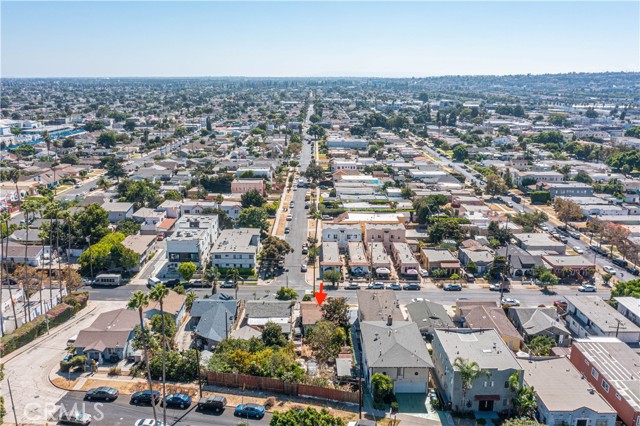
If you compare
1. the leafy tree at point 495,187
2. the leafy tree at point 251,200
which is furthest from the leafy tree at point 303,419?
the leafy tree at point 495,187

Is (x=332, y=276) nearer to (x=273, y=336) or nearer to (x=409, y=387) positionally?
(x=273, y=336)

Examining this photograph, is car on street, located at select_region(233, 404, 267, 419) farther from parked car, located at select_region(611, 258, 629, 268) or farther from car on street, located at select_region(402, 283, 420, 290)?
parked car, located at select_region(611, 258, 629, 268)

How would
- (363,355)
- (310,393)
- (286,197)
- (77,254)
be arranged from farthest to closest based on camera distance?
(286,197)
(77,254)
(363,355)
(310,393)

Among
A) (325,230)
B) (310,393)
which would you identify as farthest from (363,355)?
(325,230)

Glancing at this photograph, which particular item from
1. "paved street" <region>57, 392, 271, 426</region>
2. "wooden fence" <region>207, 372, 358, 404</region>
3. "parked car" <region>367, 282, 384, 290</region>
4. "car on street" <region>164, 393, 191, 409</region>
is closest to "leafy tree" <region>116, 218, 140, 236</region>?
"parked car" <region>367, 282, 384, 290</region>

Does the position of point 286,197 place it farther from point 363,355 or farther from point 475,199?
point 363,355
